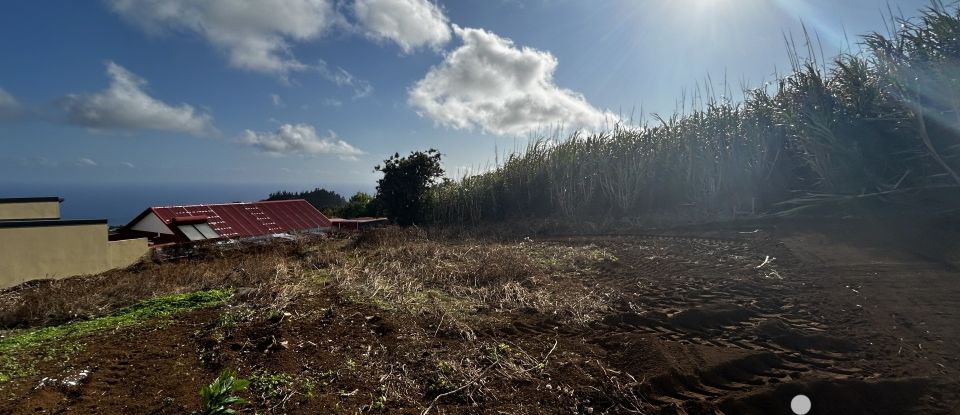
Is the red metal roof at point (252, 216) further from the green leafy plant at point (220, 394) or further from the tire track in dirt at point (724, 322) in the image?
the green leafy plant at point (220, 394)

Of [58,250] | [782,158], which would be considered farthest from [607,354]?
[58,250]

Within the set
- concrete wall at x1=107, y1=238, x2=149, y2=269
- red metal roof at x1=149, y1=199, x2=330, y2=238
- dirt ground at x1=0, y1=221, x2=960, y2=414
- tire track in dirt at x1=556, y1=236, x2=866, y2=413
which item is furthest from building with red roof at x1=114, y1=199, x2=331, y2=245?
tire track in dirt at x1=556, y1=236, x2=866, y2=413

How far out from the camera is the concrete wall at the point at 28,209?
903cm

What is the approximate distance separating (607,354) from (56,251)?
318 inches

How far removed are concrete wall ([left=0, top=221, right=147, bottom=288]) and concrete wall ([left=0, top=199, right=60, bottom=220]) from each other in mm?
3940

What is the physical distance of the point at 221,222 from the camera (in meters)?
10.5

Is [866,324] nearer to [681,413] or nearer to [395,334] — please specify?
[681,413]

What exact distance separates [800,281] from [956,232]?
199 cm

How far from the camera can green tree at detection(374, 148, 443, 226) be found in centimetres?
1270

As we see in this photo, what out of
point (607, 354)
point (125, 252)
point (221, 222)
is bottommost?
point (607, 354)

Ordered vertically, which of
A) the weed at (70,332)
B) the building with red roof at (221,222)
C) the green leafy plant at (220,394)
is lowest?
the weed at (70,332)

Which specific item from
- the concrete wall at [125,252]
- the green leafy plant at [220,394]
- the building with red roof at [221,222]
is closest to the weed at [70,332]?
the green leafy plant at [220,394]

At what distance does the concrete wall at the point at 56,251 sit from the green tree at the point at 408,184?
21.0 feet

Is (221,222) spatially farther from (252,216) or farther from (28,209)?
(28,209)
